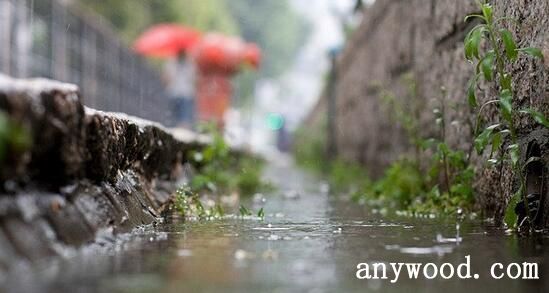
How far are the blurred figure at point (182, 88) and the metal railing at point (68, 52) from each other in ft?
3.02

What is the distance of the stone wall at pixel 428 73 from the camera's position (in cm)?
296

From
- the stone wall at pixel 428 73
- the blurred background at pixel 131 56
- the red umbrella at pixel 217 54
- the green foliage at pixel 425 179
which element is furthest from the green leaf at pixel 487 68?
the red umbrella at pixel 217 54

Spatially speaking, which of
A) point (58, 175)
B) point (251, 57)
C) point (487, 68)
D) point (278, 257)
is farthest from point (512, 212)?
point (251, 57)

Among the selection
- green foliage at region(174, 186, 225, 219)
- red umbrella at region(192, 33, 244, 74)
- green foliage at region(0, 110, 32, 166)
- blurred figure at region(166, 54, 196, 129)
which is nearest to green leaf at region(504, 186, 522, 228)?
green foliage at region(174, 186, 225, 219)

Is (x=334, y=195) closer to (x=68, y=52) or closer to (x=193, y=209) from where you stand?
(x=193, y=209)

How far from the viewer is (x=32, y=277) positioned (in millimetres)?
1737

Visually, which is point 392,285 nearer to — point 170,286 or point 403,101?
point 170,286

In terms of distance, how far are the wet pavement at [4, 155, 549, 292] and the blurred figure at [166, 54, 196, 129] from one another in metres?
8.09

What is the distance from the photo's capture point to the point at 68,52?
381 inches

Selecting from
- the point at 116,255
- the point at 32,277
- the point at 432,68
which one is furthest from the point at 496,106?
the point at 32,277

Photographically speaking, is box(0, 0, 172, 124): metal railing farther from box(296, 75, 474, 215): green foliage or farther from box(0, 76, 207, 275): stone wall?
box(0, 76, 207, 275): stone wall

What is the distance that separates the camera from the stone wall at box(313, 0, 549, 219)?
296cm

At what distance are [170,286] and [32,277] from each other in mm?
282

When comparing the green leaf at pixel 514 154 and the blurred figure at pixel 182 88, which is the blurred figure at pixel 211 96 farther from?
A: the green leaf at pixel 514 154
